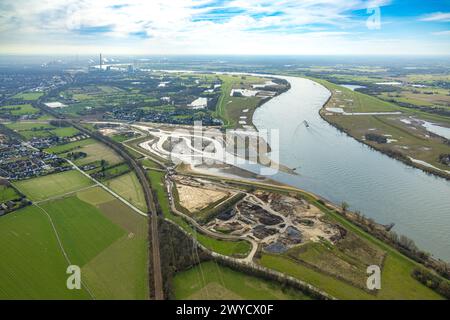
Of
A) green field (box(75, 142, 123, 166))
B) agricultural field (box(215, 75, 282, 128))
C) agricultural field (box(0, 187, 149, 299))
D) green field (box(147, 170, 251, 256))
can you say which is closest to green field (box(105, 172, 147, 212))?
agricultural field (box(0, 187, 149, 299))

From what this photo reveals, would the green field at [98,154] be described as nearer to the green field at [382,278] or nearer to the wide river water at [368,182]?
the wide river water at [368,182]

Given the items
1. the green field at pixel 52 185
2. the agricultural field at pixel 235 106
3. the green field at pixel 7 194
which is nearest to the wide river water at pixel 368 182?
the agricultural field at pixel 235 106

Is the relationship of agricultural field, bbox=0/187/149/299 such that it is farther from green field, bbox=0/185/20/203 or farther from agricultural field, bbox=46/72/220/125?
agricultural field, bbox=46/72/220/125

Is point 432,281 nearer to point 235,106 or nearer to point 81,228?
point 81,228

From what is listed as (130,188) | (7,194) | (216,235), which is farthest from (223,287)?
(7,194)

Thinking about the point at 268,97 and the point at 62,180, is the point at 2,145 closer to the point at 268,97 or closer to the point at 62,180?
the point at 62,180

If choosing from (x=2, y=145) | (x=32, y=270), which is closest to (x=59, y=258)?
(x=32, y=270)
